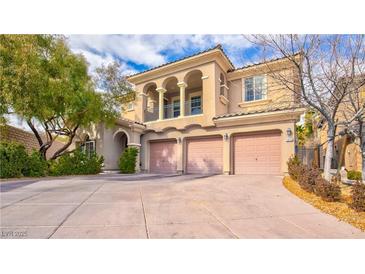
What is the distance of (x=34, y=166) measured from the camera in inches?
386

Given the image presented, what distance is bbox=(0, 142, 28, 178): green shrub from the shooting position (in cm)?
887

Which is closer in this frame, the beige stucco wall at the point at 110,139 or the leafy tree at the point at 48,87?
the leafy tree at the point at 48,87

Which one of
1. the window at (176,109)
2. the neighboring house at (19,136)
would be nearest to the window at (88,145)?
the neighboring house at (19,136)

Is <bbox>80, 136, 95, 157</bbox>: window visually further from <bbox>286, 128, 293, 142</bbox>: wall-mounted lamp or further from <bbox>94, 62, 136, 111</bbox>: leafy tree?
<bbox>286, 128, 293, 142</bbox>: wall-mounted lamp

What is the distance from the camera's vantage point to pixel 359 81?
20.9 ft

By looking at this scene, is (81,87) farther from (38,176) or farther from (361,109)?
(361,109)

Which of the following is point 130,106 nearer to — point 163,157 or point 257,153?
point 163,157

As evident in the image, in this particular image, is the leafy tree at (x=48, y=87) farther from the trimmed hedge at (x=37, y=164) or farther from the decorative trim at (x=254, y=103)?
the decorative trim at (x=254, y=103)

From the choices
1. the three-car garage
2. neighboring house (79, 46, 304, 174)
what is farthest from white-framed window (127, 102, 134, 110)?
the three-car garage

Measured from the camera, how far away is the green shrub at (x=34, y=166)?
9641mm

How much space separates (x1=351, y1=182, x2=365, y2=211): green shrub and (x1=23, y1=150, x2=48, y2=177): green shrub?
11388 millimetres

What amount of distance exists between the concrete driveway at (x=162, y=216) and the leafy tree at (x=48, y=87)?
407cm

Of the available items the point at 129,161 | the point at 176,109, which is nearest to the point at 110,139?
the point at 129,161
